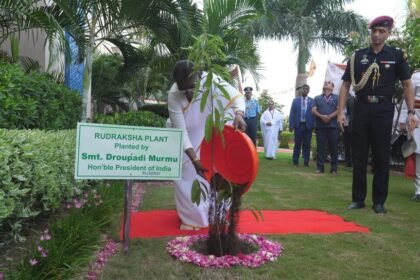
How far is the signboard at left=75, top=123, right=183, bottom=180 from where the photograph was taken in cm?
307

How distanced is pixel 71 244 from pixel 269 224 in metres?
1.94

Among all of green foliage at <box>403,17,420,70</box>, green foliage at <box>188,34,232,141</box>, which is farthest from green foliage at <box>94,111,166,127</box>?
green foliage at <box>403,17,420,70</box>

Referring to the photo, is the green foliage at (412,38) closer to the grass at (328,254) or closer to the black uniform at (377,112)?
the black uniform at (377,112)

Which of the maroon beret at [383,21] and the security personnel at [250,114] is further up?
the maroon beret at [383,21]

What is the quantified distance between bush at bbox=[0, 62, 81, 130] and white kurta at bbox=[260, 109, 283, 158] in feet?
22.6

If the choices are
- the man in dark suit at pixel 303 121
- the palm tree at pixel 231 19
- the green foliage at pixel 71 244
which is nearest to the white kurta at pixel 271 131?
the man in dark suit at pixel 303 121

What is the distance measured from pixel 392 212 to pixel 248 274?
2624mm

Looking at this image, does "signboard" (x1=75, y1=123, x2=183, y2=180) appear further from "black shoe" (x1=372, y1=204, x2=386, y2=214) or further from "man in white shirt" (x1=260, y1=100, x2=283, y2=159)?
"man in white shirt" (x1=260, y1=100, x2=283, y2=159)

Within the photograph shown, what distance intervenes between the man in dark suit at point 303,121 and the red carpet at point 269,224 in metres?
5.43

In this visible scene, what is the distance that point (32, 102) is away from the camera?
15.6ft

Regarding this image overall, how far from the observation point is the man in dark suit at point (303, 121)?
10195mm

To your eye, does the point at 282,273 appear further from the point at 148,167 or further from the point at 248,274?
the point at 148,167

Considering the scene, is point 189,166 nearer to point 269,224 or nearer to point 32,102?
point 269,224

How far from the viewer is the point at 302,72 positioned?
23719 millimetres
